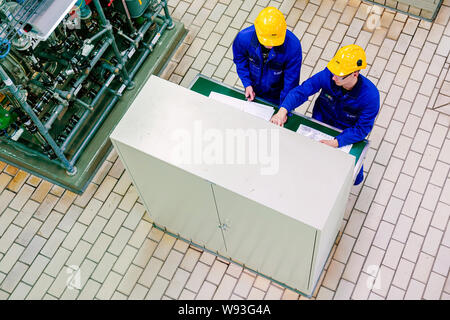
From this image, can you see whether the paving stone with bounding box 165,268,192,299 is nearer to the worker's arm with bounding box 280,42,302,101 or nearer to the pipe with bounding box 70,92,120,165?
the pipe with bounding box 70,92,120,165

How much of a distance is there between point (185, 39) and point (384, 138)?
8.09ft

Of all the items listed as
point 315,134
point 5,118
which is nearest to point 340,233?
point 315,134

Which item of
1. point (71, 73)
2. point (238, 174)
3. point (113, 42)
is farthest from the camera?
point (113, 42)

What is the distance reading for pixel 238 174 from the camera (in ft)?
12.7

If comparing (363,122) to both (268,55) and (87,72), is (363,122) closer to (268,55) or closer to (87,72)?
(268,55)

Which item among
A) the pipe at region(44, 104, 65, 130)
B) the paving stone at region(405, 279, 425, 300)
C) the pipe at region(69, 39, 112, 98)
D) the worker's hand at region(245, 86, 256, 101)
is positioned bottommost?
the paving stone at region(405, 279, 425, 300)

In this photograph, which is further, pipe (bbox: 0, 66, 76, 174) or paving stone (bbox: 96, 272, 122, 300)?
paving stone (bbox: 96, 272, 122, 300)

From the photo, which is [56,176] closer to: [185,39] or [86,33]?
[86,33]

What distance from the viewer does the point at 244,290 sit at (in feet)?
17.3

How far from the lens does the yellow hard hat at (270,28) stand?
4.40m

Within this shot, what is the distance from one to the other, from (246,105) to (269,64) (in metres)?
0.42

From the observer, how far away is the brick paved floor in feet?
17.3

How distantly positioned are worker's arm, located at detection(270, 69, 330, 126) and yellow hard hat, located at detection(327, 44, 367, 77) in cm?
30

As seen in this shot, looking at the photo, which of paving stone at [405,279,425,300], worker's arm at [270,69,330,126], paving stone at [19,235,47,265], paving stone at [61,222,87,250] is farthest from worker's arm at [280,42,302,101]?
paving stone at [19,235,47,265]
